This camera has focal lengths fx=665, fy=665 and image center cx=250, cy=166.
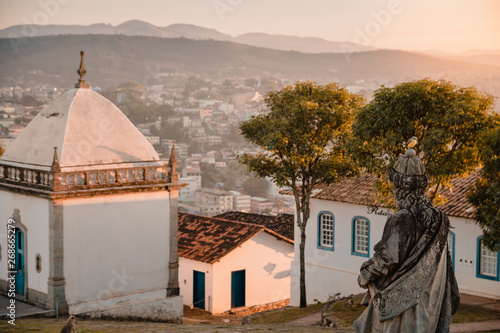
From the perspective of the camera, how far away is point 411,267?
5656mm

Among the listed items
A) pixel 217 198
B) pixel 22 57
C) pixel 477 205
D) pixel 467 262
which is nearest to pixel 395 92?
pixel 477 205

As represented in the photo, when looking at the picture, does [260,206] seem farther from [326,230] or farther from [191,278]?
[326,230]

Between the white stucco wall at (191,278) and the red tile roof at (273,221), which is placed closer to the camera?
the white stucco wall at (191,278)

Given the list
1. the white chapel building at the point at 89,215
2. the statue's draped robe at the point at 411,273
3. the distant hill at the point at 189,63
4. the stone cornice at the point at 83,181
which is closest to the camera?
the statue's draped robe at the point at 411,273

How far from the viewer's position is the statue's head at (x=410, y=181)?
18.8 ft

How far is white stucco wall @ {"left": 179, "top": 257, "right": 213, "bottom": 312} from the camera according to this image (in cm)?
2786

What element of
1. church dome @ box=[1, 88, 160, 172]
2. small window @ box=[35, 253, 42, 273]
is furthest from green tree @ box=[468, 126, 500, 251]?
small window @ box=[35, 253, 42, 273]

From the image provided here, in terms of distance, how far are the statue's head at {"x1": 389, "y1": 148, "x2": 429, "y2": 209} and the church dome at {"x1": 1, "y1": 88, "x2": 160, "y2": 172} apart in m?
15.5

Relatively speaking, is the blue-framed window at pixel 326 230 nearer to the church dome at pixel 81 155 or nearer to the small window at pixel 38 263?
the church dome at pixel 81 155

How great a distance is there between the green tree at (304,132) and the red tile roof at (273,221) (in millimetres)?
6977

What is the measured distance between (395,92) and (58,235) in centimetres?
1088

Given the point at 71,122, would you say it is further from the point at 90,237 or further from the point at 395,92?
the point at 395,92

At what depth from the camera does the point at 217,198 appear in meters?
57.6

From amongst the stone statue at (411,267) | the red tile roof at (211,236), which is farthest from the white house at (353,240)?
Result: the stone statue at (411,267)
